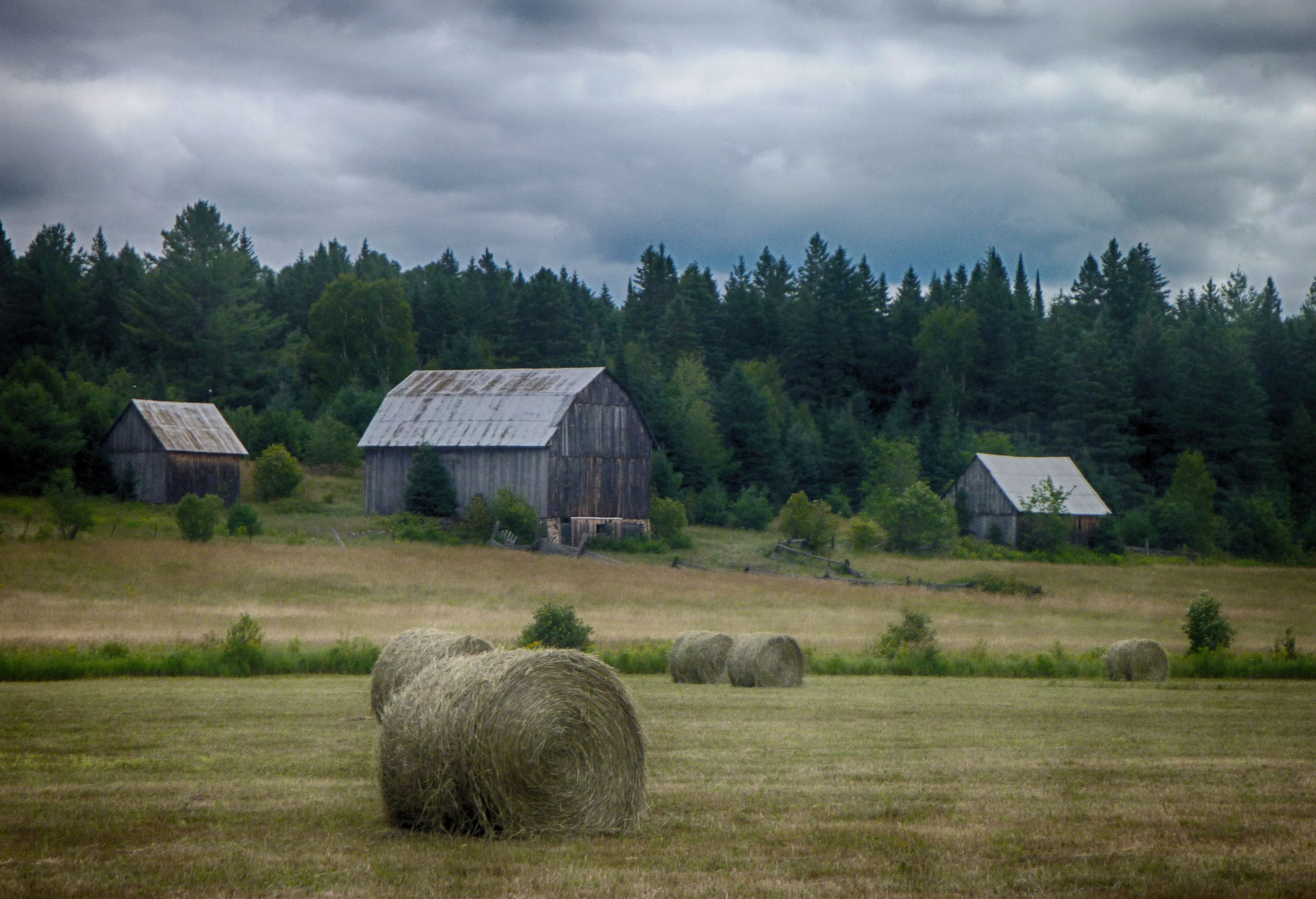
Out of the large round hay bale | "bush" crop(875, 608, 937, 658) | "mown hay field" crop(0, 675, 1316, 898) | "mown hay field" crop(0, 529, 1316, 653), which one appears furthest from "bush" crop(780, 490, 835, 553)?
the large round hay bale

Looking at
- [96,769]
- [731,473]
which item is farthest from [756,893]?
[731,473]

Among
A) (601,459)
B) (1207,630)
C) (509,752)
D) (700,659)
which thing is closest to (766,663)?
(700,659)

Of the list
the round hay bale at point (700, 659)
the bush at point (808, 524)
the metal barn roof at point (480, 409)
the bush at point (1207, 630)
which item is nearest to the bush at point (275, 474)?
the metal barn roof at point (480, 409)

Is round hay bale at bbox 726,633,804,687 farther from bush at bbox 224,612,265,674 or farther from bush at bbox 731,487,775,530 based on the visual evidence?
bush at bbox 731,487,775,530

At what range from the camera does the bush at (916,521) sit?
74.9 metres

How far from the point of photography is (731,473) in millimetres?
94000

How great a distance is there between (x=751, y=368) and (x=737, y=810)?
11154 cm

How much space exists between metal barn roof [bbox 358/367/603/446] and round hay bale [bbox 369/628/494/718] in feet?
148

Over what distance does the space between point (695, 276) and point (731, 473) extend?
52.3 metres

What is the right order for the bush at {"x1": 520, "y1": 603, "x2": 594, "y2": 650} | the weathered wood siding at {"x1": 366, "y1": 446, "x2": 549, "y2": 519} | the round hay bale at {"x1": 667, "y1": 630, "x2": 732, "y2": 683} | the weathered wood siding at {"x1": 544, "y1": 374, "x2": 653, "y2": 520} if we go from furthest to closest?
the weathered wood siding at {"x1": 544, "y1": 374, "x2": 653, "y2": 520} → the weathered wood siding at {"x1": 366, "y1": 446, "x2": 549, "y2": 519} → the bush at {"x1": 520, "y1": 603, "x2": 594, "y2": 650} → the round hay bale at {"x1": 667, "y1": 630, "x2": 732, "y2": 683}

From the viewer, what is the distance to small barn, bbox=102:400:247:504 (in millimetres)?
68625

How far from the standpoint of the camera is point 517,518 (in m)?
62.9

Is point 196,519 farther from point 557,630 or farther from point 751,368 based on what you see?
point 751,368

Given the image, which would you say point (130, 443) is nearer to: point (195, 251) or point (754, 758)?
point (195, 251)
